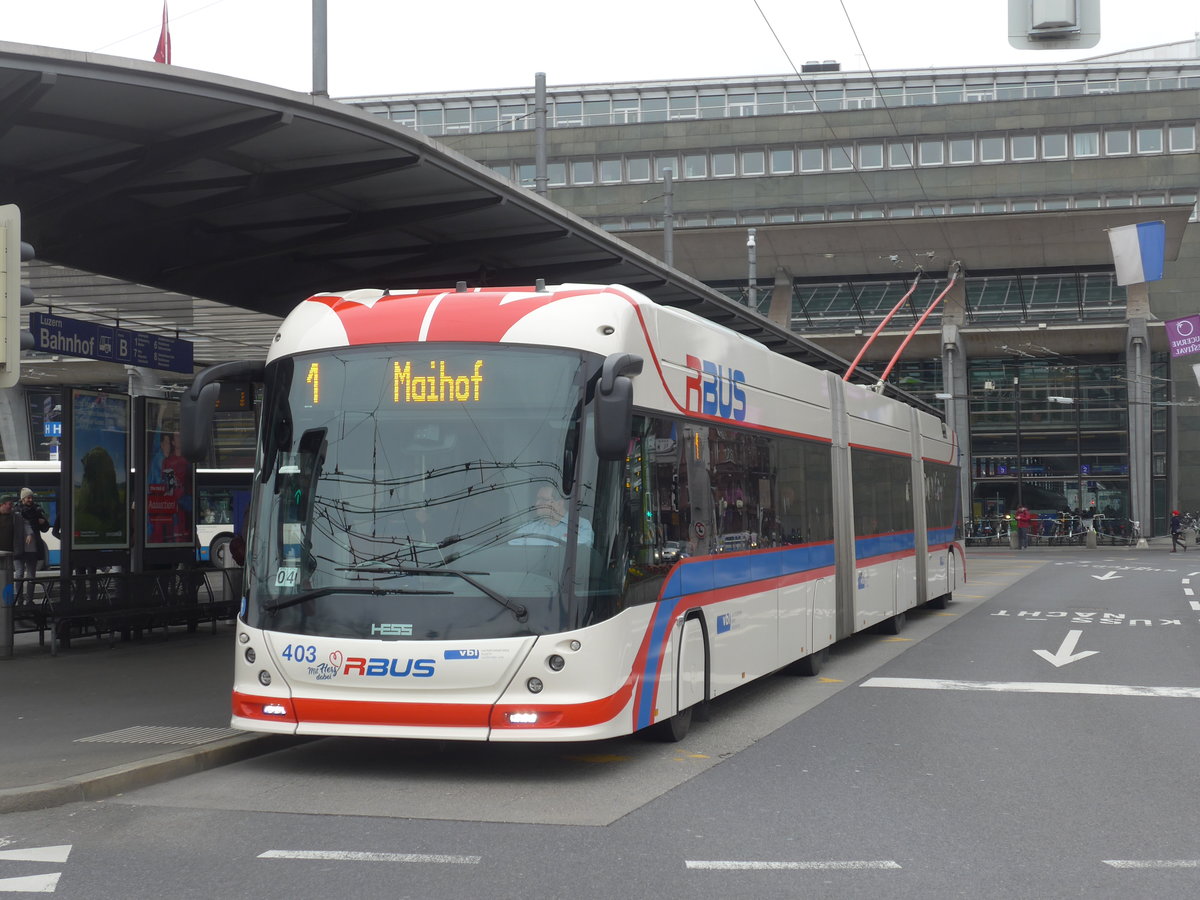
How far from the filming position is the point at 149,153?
11.3 meters

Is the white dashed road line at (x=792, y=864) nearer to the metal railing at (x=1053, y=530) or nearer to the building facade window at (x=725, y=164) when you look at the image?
the building facade window at (x=725, y=164)

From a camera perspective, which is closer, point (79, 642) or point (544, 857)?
point (544, 857)

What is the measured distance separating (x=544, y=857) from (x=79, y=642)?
11.7 m

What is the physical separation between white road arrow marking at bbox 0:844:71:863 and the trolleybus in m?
1.92

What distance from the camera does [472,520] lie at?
329 inches

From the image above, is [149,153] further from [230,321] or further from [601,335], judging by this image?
[230,321]

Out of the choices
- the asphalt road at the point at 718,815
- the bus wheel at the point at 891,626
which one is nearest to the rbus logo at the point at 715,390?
the asphalt road at the point at 718,815

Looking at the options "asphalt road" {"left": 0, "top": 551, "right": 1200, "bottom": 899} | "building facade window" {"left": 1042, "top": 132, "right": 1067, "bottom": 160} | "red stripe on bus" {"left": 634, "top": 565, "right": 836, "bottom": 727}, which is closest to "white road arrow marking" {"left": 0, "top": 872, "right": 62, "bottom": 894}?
"asphalt road" {"left": 0, "top": 551, "right": 1200, "bottom": 899}

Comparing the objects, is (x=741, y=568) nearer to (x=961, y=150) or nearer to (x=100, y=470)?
(x=100, y=470)

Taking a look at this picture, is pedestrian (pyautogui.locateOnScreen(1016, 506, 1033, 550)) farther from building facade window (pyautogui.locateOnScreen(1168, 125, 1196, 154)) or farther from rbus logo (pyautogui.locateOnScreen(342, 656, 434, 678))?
rbus logo (pyautogui.locateOnScreen(342, 656, 434, 678))

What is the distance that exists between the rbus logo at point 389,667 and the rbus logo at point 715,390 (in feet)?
9.75

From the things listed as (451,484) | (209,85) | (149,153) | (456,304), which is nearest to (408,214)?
(149,153)

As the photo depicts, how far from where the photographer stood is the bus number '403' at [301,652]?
8328 mm

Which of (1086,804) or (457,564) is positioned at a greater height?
(457,564)
